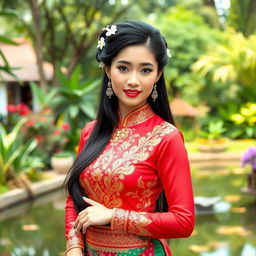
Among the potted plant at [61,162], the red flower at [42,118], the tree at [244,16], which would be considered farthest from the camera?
the tree at [244,16]

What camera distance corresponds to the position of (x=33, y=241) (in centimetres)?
532

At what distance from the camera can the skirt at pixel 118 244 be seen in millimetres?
1700

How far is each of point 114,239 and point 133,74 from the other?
561 mm

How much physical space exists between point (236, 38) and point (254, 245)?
38.6 feet

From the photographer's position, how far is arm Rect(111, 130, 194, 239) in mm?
1600

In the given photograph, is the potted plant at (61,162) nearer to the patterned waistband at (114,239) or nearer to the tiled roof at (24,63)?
the tiled roof at (24,63)

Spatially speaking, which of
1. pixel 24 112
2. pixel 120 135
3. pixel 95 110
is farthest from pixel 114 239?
pixel 95 110

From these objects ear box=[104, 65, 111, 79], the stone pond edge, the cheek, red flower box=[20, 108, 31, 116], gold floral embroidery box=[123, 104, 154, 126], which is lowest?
the stone pond edge

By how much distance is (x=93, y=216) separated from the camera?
165 centimetres

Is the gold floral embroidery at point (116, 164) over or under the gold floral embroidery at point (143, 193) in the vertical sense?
over

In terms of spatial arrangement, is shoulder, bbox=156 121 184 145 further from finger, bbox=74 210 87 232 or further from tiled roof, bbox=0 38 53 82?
tiled roof, bbox=0 38 53 82

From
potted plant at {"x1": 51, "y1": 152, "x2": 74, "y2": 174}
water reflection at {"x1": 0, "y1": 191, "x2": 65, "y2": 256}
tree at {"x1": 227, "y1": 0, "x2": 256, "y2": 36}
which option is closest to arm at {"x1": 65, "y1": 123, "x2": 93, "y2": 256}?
water reflection at {"x1": 0, "y1": 191, "x2": 65, "y2": 256}

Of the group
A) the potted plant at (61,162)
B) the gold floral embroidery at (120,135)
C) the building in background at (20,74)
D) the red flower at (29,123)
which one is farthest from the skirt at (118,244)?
the building in background at (20,74)

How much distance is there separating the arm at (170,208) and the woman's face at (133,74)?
180mm
